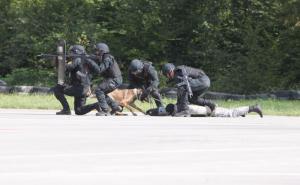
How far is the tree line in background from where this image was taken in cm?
3700

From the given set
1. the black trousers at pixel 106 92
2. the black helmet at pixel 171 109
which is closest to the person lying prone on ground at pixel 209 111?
the black helmet at pixel 171 109

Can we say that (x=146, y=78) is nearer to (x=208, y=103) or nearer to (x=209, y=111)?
(x=208, y=103)

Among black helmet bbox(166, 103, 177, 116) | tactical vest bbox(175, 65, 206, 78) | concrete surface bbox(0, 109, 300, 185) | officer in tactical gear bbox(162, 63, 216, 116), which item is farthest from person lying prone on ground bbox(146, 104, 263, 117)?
concrete surface bbox(0, 109, 300, 185)

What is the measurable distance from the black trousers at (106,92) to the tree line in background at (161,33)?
16602 mm

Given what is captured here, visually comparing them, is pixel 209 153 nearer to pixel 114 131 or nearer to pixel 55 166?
pixel 55 166

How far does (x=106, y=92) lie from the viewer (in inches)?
785

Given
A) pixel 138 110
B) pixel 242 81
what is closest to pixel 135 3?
pixel 242 81

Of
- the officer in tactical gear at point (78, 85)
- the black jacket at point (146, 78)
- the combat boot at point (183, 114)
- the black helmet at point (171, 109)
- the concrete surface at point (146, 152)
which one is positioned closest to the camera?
the concrete surface at point (146, 152)

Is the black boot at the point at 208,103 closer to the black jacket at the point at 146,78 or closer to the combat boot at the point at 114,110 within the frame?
the black jacket at the point at 146,78

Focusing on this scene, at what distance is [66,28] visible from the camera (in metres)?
40.1

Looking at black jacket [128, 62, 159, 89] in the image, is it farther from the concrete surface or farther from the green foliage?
the green foliage

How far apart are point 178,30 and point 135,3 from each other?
2171 millimetres

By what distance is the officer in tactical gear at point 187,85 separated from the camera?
19.5 meters

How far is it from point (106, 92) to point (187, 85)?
1782mm
